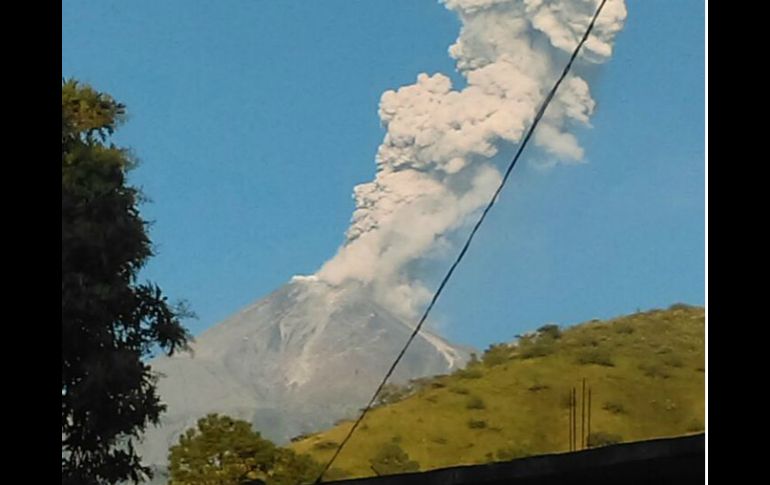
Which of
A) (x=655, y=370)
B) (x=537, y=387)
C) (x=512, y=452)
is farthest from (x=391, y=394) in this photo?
(x=655, y=370)

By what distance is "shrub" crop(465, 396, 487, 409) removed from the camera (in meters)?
4.68

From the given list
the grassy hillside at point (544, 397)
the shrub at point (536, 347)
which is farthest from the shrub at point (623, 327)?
the shrub at point (536, 347)

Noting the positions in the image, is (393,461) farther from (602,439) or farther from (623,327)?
(623,327)

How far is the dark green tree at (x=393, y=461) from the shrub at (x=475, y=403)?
33cm

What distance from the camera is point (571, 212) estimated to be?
458cm

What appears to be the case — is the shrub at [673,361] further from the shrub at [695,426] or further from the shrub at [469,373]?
the shrub at [469,373]

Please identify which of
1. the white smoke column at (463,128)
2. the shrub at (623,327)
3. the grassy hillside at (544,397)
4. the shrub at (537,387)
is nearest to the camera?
the white smoke column at (463,128)

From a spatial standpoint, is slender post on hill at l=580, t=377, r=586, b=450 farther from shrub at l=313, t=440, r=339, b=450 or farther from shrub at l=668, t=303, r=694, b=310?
shrub at l=313, t=440, r=339, b=450

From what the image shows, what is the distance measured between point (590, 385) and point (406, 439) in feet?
2.75

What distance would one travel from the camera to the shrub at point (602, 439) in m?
4.71

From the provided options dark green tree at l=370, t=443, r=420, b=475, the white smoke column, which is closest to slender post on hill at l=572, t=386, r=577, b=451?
dark green tree at l=370, t=443, r=420, b=475

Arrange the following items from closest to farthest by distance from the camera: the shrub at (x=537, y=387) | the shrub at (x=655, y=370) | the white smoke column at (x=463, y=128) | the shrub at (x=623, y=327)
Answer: the white smoke column at (x=463, y=128), the shrub at (x=623, y=327), the shrub at (x=537, y=387), the shrub at (x=655, y=370)
